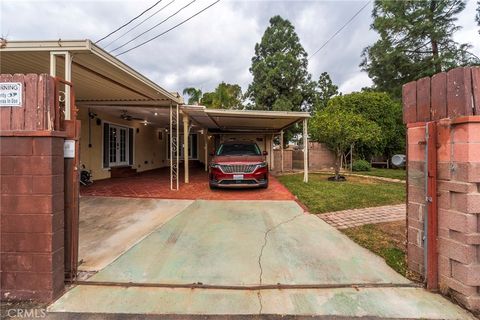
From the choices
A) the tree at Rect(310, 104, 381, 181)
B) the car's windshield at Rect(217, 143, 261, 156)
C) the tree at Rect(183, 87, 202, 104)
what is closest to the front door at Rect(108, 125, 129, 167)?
the car's windshield at Rect(217, 143, 261, 156)

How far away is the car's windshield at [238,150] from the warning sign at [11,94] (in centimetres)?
603

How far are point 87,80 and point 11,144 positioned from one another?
4.08 m

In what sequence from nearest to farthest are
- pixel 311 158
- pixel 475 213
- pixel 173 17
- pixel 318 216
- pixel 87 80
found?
pixel 475 213 < pixel 318 216 < pixel 87 80 < pixel 173 17 < pixel 311 158

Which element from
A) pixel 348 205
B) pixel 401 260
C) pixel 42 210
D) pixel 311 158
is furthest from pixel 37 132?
pixel 311 158

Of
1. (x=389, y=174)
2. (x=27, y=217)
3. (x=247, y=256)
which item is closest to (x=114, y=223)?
(x=27, y=217)

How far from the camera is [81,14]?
787cm

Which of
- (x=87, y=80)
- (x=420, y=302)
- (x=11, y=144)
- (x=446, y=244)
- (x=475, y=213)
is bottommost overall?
(x=420, y=302)

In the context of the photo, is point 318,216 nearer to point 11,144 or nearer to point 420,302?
point 420,302

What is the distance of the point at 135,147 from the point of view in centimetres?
1220

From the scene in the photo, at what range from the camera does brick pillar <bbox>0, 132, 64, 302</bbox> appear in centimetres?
219

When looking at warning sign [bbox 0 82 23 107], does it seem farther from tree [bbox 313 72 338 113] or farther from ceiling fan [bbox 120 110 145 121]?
tree [bbox 313 72 338 113]

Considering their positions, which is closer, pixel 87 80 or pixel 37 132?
pixel 37 132

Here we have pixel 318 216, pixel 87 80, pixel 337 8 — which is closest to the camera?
pixel 318 216
